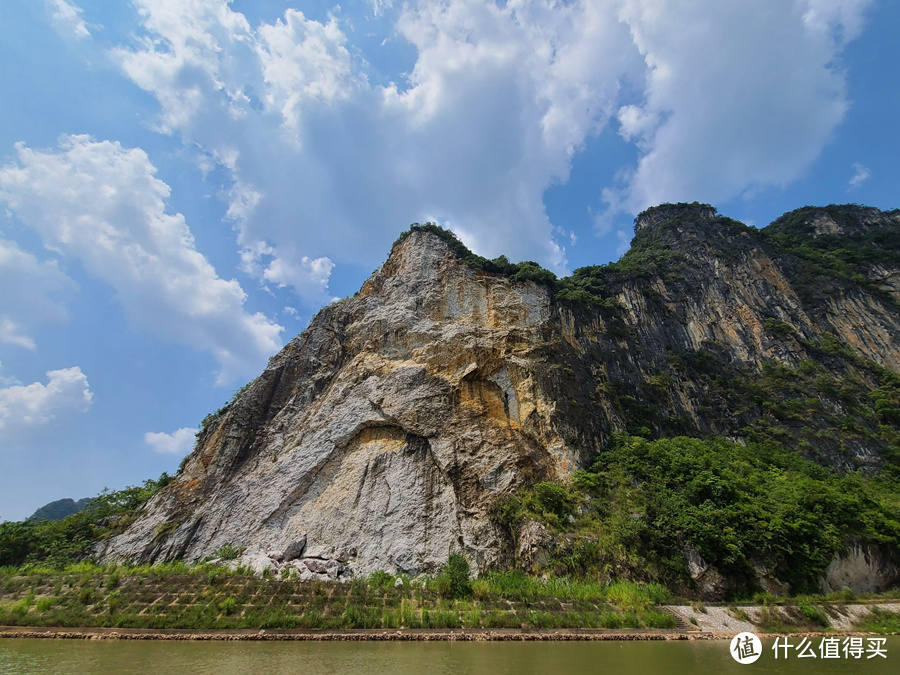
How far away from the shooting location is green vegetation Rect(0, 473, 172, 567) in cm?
2030

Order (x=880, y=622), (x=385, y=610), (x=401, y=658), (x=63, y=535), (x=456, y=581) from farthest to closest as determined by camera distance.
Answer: (x=63, y=535), (x=456, y=581), (x=880, y=622), (x=385, y=610), (x=401, y=658)

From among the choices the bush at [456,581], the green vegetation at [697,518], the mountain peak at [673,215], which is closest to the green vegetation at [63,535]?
the bush at [456,581]

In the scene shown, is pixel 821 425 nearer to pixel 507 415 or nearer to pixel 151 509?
pixel 507 415

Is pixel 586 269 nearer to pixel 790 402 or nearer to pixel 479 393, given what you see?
pixel 790 402

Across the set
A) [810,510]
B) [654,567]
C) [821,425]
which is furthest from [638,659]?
[821,425]

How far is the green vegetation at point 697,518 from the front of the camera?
15.4 meters

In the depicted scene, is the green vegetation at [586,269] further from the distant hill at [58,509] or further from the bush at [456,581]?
the distant hill at [58,509]

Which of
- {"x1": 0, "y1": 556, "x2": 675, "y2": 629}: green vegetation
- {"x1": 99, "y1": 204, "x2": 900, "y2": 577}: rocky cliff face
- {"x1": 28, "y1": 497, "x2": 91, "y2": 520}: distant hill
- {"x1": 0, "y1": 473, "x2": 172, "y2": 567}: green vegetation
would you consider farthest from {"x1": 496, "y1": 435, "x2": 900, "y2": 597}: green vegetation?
{"x1": 28, "y1": 497, "x2": 91, "y2": 520}: distant hill

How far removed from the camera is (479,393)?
22828mm

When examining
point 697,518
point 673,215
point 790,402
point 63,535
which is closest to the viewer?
point 697,518

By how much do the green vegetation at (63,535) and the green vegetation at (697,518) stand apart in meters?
20.8

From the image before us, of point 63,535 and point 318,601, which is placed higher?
point 63,535

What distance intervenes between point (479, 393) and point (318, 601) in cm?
1233

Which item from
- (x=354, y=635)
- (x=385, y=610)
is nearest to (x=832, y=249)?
(x=385, y=610)
